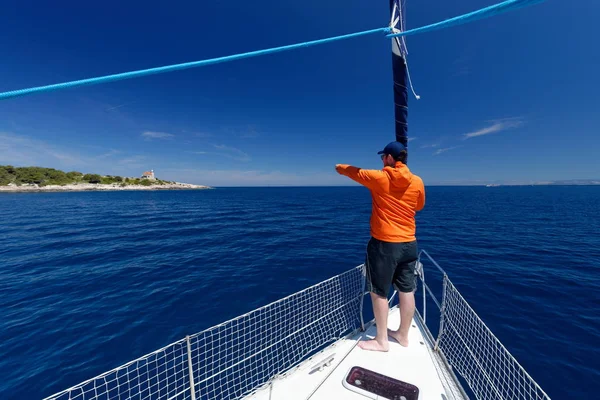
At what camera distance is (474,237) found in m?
15.4

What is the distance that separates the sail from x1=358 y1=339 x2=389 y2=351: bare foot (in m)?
3.21

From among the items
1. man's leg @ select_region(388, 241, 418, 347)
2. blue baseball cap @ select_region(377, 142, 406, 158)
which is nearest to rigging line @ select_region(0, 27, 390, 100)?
blue baseball cap @ select_region(377, 142, 406, 158)

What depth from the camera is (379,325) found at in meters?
3.16

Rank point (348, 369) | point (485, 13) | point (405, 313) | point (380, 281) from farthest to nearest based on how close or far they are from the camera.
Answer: point (405, 313) < point (380, 281) < point (348, 369) < point (485, 13)

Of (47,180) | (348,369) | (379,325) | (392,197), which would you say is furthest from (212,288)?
(47,180)

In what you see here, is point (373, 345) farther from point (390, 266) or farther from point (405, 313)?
point (390, 266)

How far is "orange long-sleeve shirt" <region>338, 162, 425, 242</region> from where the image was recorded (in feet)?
9.22

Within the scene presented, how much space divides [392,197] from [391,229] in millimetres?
447

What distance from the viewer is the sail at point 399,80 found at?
10.7 feet

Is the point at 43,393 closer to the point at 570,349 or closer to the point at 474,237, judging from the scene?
the point at 570,349

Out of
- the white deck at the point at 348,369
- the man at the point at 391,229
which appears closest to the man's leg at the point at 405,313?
the man at the point at 391,229

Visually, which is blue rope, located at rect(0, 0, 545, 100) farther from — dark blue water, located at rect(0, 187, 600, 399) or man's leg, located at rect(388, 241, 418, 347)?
dark blue water, located at rect(0, 187, 600, 399)

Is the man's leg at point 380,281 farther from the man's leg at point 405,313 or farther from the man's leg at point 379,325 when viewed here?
the man's leg at point 405,313

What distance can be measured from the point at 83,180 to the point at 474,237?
13116 centimetres
